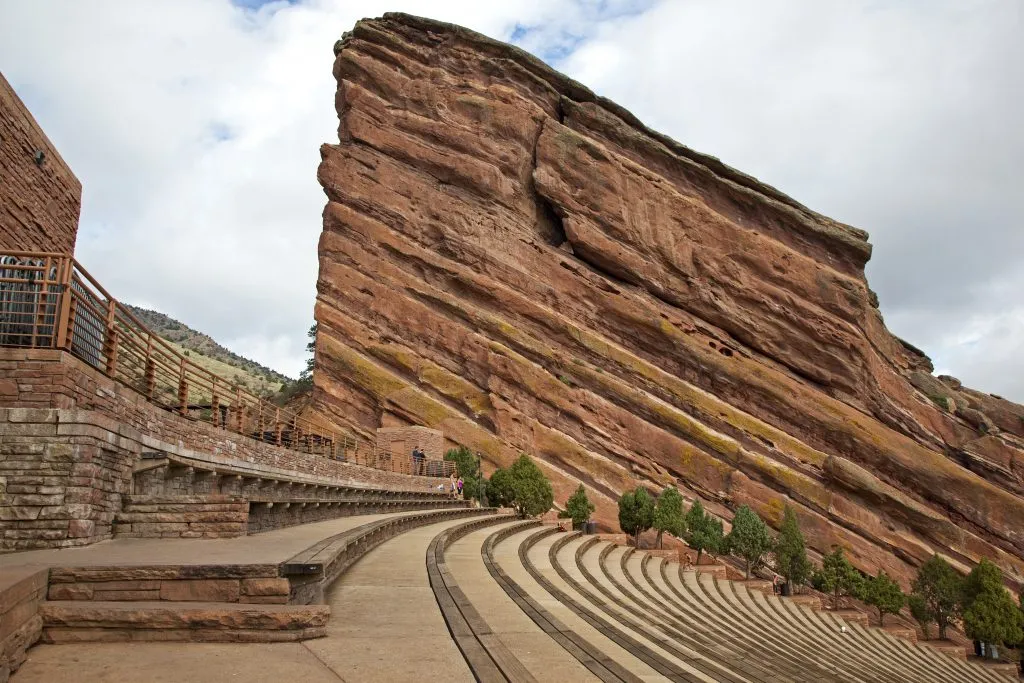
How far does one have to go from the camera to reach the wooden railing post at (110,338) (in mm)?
8453

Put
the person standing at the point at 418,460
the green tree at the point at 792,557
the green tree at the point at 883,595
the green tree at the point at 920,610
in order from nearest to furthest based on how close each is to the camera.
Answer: the person standing at the point at 418,460 < the green tree at the point at 883,595 < the green tree at the point at 920,610 < the green tree at the point at 792,557

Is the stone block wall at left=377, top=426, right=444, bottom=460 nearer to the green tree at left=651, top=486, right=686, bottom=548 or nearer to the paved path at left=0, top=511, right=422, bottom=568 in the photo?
the green tree at left=651, top=486, right=686, bottom=548

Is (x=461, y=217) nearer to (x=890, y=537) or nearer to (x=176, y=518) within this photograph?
(x=890, y=537)

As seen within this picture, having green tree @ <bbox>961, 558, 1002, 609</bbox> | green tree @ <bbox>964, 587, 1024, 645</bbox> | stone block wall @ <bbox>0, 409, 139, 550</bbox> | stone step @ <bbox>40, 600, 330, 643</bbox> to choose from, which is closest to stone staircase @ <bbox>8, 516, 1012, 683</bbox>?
stone step @ <bbox>40, 600, 330, 643</bbox>

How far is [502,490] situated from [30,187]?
18684 millimetres

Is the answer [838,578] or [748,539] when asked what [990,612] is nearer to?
[838,578]

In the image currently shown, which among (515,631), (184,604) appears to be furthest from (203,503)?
(515,631)

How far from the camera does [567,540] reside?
67.9 ft

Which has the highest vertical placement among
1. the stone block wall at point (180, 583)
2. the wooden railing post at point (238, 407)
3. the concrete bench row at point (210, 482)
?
the wooden railing post at point (238, 407)

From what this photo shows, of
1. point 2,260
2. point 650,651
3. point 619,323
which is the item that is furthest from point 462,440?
point 650,651

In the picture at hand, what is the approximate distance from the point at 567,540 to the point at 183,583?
16519 millimetres

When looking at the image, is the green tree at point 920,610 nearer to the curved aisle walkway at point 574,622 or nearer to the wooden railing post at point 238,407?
the curved aisle walkway at point 574,622

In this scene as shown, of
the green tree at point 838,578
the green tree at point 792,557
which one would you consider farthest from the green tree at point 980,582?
the green tree at point 792,557

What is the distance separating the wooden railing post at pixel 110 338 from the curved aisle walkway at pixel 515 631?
192 inches
